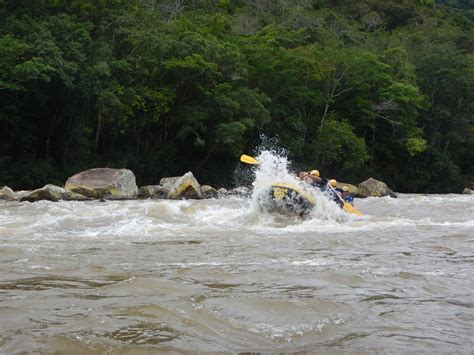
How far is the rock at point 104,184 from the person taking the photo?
18281 mm

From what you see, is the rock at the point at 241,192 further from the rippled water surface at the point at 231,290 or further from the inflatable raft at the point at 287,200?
the rippled water surface at the point at 231,290

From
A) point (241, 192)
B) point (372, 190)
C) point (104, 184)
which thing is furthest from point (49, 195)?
point (372, 190)

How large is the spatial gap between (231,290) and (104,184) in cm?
1436

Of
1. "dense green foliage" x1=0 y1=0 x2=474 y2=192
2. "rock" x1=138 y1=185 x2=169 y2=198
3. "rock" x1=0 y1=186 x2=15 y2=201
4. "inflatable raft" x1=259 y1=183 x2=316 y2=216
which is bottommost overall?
"rock" x1=0 y1=186 x2=15 y2=201

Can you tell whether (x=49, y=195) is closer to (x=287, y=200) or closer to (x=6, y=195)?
(x=6, y=195)

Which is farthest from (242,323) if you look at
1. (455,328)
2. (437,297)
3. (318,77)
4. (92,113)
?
(318,77)

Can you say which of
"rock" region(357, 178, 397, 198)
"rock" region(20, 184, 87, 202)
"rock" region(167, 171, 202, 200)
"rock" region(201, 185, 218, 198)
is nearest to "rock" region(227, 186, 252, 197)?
"rock" region(201, 185, 218, 198)

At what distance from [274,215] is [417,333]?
823 cm

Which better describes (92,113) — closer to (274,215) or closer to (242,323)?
(274,215)

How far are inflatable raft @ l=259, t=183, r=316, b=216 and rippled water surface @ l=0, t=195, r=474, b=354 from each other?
239 cm

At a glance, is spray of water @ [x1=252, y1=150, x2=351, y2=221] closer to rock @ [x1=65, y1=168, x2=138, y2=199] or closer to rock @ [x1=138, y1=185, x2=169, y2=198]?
rock @ [x1=65, y1=168, x2=138, y2=199]

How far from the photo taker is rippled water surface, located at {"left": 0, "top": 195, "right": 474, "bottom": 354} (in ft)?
11.8

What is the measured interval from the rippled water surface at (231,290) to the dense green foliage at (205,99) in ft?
43.7

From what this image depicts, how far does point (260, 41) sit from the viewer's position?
30.2 metres
